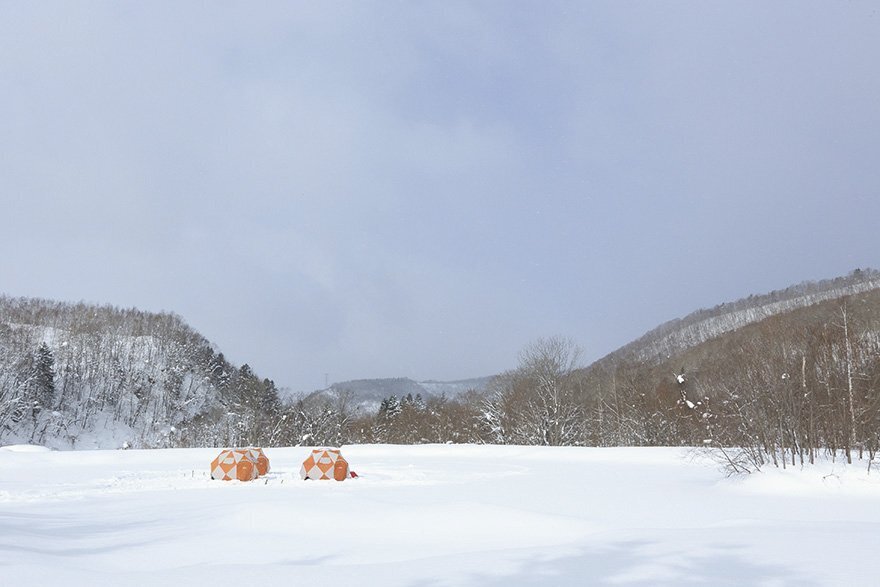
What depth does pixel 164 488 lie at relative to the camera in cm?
1295

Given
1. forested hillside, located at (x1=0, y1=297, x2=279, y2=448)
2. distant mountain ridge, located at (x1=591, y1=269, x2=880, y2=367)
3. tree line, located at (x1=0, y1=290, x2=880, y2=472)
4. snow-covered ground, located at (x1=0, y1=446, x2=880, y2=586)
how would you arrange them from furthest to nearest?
distant mountain ridge, located at (x1=591, y1=269, x2=880, y2=367) < forested hillside, located at (x1=0, y1=297, x2=279, y2=448) < tree line, located at (x1=0, y1=290, x2=880, y2=472) < snow-covered ground, located at (x1=0, y1=446, x2=880, y2=586)

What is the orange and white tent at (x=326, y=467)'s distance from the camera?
14.8 m

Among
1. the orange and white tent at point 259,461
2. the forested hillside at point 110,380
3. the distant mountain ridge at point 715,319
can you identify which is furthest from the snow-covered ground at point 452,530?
the distant mountain ridge at point 715,319

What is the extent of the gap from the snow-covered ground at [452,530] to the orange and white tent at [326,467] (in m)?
0.42

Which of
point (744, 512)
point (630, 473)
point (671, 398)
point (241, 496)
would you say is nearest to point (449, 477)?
point (630, 473)

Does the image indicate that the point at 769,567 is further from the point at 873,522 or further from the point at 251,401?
the point at 251,401

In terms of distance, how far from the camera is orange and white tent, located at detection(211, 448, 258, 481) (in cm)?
1454

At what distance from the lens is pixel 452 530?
7.09 metres

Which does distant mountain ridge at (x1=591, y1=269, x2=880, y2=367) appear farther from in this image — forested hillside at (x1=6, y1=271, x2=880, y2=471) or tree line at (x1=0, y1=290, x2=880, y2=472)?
tree line at (x1=0, y1=290, x2=880, y2=472)

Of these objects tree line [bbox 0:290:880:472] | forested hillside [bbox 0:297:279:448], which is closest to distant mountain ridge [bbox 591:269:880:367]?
tree line [bbox 0:290:880:472]

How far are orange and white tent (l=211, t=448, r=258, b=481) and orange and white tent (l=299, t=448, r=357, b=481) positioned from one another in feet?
4.50

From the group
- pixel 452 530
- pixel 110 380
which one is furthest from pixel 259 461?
pixel 110 380

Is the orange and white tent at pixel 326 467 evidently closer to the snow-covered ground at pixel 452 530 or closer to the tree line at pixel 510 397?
the snow-covered ground at pixel 452 530

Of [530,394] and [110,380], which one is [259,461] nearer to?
[530,394]
